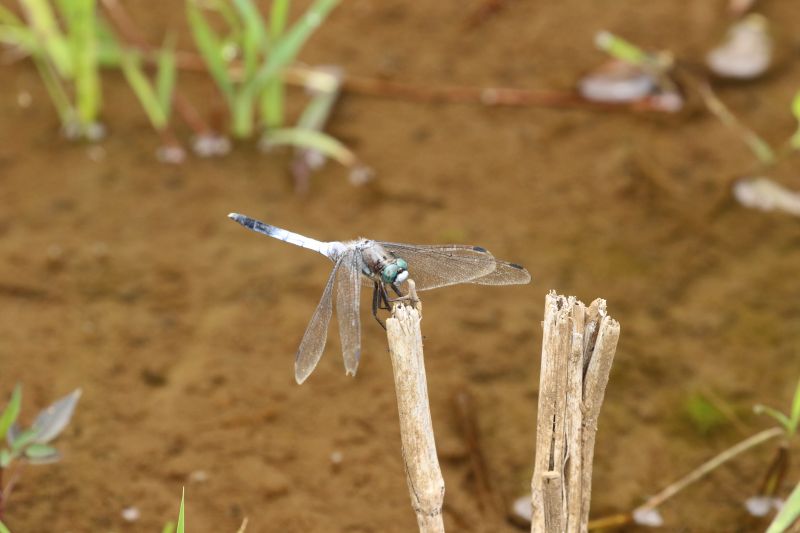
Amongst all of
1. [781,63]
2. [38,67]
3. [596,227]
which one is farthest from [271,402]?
[781,63]

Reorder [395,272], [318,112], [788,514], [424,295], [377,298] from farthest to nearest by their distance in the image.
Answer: [318,112], [424,295], [377,298], [395,272], [788,514]

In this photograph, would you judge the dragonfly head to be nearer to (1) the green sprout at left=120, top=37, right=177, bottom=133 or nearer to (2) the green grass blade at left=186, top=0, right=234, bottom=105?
(2) the green grass blade at left=186, top=0, right=234, bottom=105

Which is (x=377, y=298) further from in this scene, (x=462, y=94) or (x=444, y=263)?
(x=462, y=94)

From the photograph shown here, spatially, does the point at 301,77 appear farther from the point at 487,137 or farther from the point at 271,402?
the point at 271,402

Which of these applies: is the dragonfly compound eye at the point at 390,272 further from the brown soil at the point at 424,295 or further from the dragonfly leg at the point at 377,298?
the brown soil at the point at 424,295

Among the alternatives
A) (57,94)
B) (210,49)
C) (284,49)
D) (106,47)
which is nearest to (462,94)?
(284,49)

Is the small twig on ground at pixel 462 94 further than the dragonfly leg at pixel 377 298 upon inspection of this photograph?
Yes

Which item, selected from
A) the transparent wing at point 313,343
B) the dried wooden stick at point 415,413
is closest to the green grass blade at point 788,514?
the dried wooden stick at point 415,413
